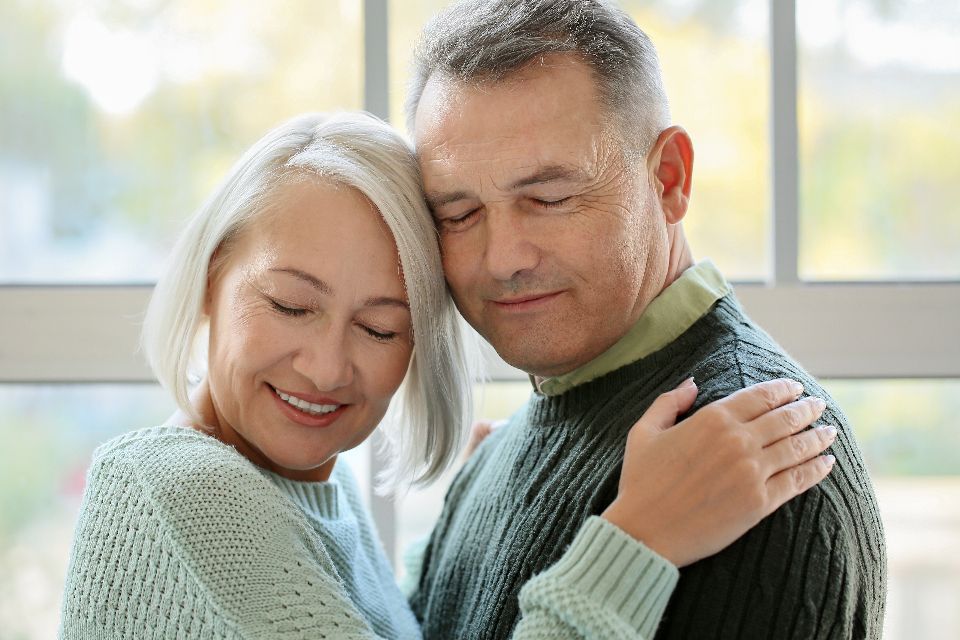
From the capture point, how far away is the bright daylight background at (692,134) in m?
2.19

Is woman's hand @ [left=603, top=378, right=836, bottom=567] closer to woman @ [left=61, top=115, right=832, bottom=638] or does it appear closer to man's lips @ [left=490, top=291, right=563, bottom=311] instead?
woman @ [left=61, top=115, right=832, bottom=638]

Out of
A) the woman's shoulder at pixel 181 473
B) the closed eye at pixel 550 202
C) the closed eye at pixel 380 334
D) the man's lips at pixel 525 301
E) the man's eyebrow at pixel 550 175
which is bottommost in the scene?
the woman's shoulder at pixel 181 473

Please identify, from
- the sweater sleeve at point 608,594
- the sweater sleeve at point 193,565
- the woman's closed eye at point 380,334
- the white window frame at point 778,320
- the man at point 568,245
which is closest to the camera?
the sweater sleeve at point 608,594

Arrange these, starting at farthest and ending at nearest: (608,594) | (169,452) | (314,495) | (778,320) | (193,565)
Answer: (778,320), (314,495), (169,452), (193,565), (608,594)

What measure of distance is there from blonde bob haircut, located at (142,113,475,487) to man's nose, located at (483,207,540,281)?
0.37ft

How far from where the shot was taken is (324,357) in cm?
131

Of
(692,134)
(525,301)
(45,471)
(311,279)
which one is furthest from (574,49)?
(45,471)

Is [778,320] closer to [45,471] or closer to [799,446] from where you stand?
[799,446]

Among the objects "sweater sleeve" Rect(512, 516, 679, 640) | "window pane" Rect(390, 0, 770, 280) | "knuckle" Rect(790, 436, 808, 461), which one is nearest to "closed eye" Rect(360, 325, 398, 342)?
"sweater sleeve" Rect(512, 516, 679, 640)

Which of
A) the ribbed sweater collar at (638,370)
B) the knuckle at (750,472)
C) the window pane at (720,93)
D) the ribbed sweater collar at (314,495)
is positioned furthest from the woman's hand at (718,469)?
the window pane at (720,93)

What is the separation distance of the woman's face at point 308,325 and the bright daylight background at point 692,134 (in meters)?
0.91

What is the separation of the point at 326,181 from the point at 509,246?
281mm

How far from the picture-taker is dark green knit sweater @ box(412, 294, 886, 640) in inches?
39.6

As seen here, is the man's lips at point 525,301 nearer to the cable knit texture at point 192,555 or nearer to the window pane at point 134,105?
the cable knit texture at point 192,555
